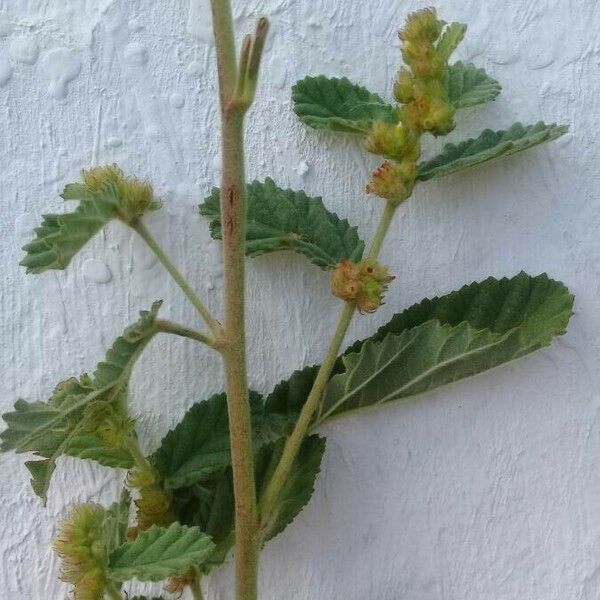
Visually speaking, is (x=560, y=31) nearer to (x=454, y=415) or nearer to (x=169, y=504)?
(x=454, y=415)

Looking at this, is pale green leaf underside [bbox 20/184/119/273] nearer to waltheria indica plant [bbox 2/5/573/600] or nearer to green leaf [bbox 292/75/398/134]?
waltheria indica plant [bbox 2/5/573/600]

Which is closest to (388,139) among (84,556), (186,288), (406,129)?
(406,129)

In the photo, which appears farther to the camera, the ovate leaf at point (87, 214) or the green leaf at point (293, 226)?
the green leaf at point (293, 226)

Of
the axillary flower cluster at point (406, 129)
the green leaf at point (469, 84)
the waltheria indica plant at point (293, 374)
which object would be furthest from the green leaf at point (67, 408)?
the green leaf at point (469, 84)

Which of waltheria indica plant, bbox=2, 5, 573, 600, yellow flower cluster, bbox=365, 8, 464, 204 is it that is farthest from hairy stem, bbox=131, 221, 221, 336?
yellow flower cluster, bbox=365, 8, 464, 204

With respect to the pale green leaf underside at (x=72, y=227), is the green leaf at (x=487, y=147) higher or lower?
higher

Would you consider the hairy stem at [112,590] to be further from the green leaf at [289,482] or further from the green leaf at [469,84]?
the green leaf at [469,84]

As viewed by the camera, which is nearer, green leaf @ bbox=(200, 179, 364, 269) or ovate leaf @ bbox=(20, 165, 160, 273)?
ovate leaf @ bbox=(20, 165, 160, 273)
